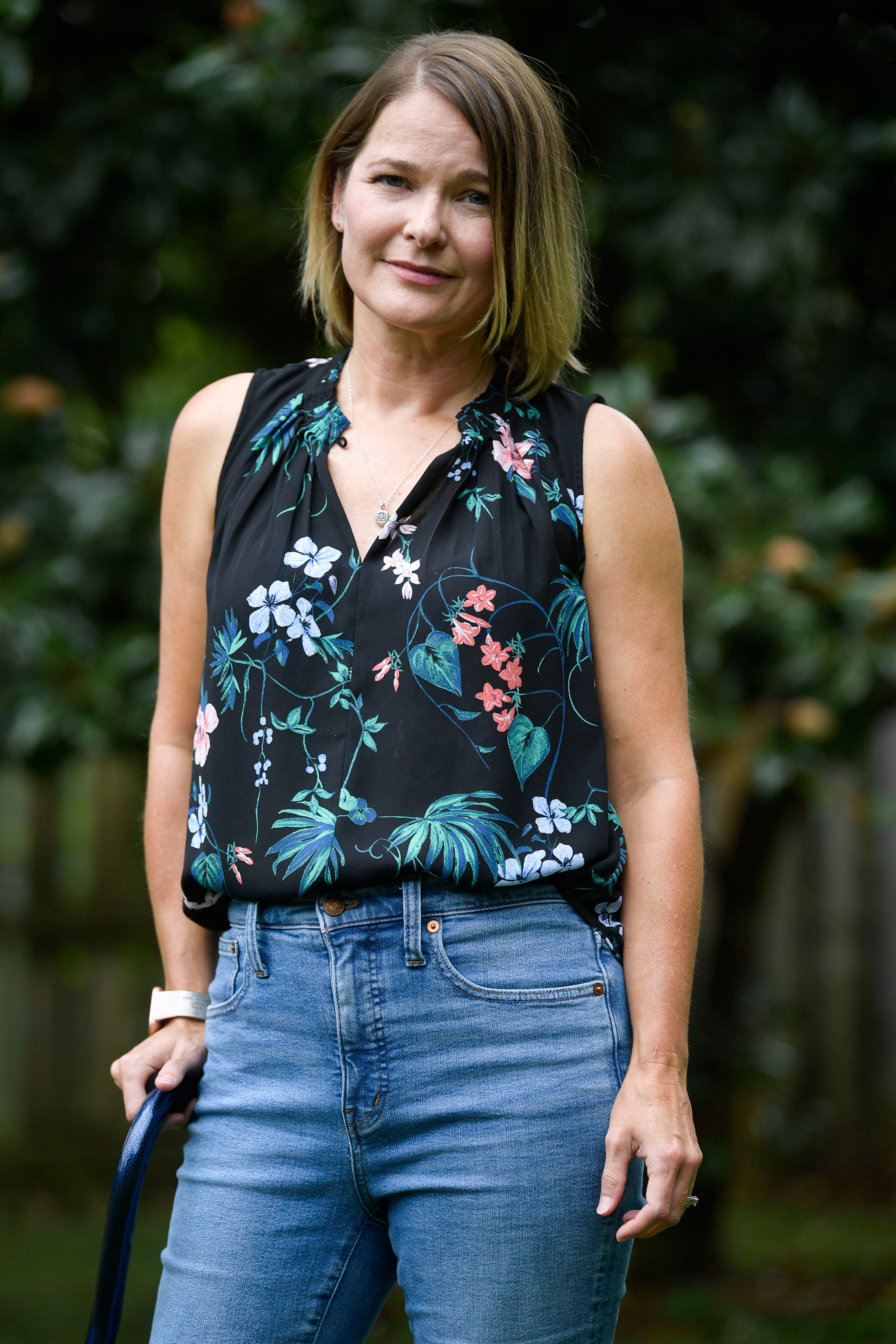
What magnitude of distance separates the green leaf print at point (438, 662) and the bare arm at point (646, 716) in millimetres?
174

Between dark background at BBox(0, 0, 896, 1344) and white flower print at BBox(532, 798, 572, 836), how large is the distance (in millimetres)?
1252

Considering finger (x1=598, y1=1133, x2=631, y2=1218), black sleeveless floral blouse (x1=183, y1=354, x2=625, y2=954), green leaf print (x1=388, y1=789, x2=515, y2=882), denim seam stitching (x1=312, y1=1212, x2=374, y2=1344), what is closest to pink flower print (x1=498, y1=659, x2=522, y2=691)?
black sleeveless floral blouse (x1=183, y1=354, x2=625, y2=954)

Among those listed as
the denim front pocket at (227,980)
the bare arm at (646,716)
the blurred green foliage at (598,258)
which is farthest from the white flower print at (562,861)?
the blurred green foliage at (598,258)

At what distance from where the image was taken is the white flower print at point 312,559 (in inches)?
55.4

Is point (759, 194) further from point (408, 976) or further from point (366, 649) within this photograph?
point (408, 976)

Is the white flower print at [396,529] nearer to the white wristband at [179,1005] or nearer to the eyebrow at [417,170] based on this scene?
the eyebrow at [417,170]

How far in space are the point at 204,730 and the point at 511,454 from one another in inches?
16.5

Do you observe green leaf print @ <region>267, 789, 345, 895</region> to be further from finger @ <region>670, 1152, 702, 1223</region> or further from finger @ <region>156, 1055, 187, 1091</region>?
finger @ <region>670, 1152, 702, 1223</region>

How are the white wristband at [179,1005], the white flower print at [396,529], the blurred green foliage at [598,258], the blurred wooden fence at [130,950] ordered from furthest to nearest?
1. the blurred wooden fence at [130,950]
2. the blurred green foliage at [598,258]
3. the white wristband at [179,1005]
4. the white flower print at [396,529]

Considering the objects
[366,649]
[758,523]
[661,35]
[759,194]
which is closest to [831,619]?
[758,523]

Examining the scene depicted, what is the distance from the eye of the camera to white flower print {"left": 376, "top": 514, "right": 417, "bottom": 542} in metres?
1.42

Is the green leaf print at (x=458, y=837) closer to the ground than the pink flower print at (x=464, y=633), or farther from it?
closer to the ground

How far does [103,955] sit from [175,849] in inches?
163

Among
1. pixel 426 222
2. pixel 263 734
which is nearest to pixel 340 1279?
pixel 263 734
